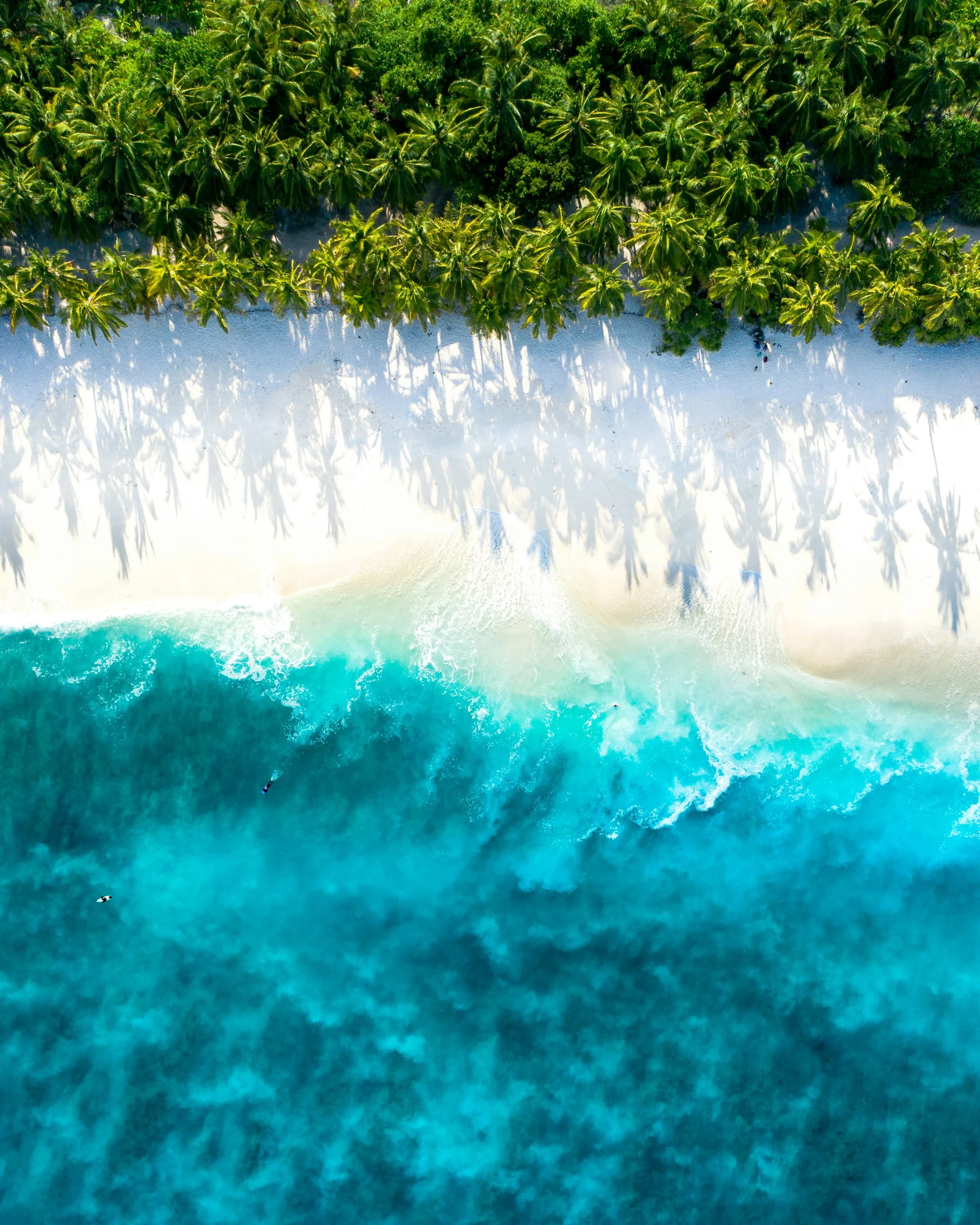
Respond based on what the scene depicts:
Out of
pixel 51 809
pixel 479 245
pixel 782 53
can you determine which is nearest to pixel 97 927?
pixel 51 809

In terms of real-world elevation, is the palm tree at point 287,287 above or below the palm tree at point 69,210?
below

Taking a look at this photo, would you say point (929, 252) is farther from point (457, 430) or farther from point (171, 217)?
point (171, 217)

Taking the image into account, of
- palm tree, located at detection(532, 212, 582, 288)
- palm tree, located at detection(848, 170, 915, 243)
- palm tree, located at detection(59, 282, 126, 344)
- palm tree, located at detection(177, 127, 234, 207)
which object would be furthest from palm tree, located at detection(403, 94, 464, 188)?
palm tree, located at detection(848, 170, 915, 243)

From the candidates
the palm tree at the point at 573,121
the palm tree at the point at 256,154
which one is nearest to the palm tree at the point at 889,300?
the palm tree at the point at 573,121

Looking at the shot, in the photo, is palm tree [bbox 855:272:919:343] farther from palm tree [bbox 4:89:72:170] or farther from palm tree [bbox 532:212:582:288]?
palm tree [bbox 4:89:72:170]

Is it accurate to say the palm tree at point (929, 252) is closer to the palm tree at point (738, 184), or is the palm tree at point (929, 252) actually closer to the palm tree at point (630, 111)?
the palm tree at point (738, 184)

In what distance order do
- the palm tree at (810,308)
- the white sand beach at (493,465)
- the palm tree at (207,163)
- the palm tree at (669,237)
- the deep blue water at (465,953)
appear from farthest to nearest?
the white sand beach at (493,465), the deep blue water at (465,953), the palm tree at (207,163), the palm tree at (810,308), the palm tree at (669,237)
